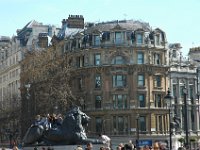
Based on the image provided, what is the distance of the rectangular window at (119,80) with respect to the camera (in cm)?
8262

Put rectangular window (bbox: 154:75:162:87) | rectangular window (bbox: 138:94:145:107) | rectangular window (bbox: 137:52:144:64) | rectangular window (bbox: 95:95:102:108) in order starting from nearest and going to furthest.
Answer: rectangular window (bbox: 138:94:145:107) < rectangular window (bbox: 137:52:144:64) < rectangular window (bbox: 95:95:102:108) < rectangular window (bbox: 154:75:162:87)

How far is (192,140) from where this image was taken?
3435 inches

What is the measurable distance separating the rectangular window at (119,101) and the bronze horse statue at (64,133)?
4712 cm

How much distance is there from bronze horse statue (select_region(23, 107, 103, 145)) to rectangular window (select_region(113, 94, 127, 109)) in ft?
155

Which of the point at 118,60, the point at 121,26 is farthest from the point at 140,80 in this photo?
the point at 121,26

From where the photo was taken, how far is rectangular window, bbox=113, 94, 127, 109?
81938mm

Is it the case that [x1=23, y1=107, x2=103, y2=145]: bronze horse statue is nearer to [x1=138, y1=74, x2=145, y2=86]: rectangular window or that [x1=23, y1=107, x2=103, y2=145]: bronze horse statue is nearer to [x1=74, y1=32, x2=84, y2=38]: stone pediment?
[x1=138, y1=74, x2=145, y2=86]: rectangular window

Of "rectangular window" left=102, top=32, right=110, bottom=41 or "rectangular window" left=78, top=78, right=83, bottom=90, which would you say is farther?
"rectangular window" left=78, top=78, right=83, bottom=90

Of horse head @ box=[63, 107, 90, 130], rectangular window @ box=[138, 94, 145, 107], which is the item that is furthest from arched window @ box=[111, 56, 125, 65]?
horse head @ box=[63, 107, 90, 130]

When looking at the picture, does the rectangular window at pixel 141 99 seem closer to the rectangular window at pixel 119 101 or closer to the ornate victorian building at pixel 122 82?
the ornate victorian building at pixel 122 82

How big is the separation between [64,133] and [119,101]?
4826 cm

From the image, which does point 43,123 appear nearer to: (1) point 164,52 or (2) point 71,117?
(2) point 71,117

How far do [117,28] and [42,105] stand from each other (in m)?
20.8

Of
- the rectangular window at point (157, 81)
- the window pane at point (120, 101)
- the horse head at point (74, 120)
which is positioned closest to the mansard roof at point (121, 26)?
the rectangular window at point (157, 81)
